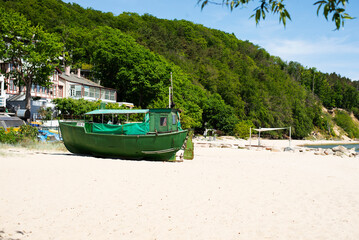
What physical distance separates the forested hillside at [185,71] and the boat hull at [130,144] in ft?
93.4

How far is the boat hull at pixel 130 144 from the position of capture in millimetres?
18750

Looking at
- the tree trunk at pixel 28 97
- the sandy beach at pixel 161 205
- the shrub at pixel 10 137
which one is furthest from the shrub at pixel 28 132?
→ the tree trunk at pixel 28 97

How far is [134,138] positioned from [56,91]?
124ft

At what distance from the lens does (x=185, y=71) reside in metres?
80.9

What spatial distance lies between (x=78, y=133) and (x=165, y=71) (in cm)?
3911

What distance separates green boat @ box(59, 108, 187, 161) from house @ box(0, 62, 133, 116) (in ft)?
89.2

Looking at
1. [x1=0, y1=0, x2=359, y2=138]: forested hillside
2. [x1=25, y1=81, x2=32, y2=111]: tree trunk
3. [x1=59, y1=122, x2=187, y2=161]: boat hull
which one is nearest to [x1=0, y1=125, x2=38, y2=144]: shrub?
[x1=59, y1=122, x2=187, y2=161]: boat hull

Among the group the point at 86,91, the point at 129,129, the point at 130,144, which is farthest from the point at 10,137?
the point at 86,91

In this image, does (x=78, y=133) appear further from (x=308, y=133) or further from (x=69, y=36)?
(x=308, y=133)

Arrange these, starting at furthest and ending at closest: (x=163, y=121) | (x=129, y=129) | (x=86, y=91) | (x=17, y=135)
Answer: (x=86, y=91)
(x=17, y=135)
(x=163, y=121)
(x=129, y=129)

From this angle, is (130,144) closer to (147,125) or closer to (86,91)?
(147,125)

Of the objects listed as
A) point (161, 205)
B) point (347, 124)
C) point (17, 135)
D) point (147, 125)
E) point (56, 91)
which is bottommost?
point (161, 205)

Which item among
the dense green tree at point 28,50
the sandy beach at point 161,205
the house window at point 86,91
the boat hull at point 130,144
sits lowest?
the sandy beach at point 161,205

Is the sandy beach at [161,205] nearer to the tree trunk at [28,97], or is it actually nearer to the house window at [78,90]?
the tree trunk at [28,97]
